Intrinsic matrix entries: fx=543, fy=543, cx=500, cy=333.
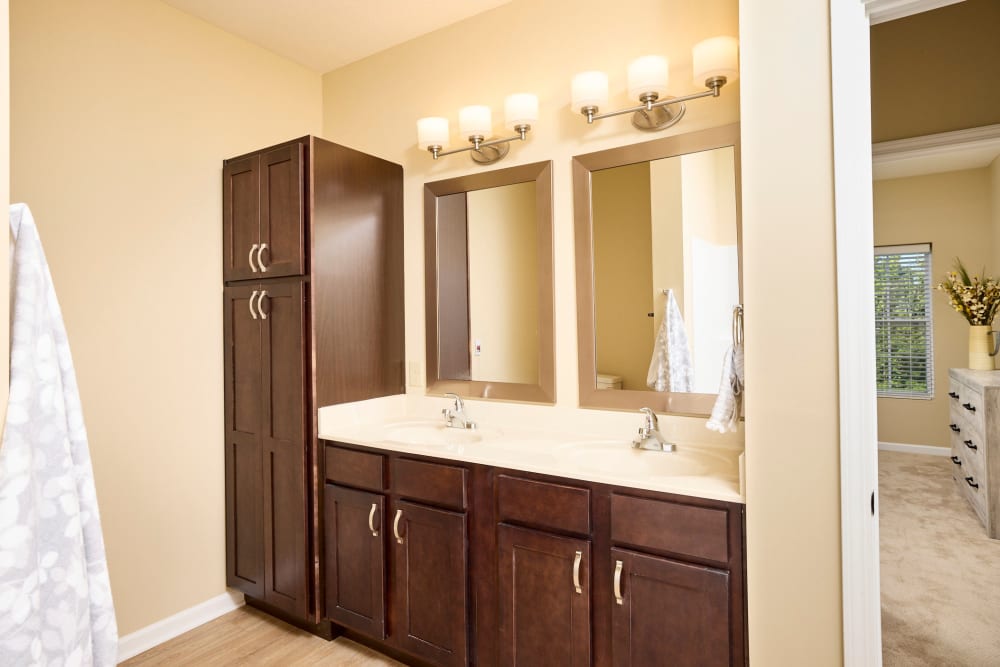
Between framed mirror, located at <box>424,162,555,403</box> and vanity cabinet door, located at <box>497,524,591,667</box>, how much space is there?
0.69 m

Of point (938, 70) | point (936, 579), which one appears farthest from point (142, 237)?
point (936, 579)

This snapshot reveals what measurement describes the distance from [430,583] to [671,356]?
48.3 inches

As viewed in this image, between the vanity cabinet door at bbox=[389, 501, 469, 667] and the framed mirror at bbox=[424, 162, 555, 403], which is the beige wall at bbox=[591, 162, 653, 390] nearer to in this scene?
the framed mirror at bbox=[424, 162, 555, 403]

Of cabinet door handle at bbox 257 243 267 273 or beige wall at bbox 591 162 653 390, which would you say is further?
cabinet door handle at bbox 257 243 267 273

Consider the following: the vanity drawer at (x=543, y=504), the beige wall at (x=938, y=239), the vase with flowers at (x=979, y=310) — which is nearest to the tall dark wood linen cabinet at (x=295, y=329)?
the vanity drawer at (x=543, y=504)

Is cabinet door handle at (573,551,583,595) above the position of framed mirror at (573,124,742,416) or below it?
below

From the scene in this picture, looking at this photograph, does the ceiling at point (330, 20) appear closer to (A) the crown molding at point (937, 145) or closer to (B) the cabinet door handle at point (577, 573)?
(A) the crown molding at point (937, 145)

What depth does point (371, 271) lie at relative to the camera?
257cm

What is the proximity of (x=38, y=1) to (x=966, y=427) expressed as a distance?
4965 millimetres

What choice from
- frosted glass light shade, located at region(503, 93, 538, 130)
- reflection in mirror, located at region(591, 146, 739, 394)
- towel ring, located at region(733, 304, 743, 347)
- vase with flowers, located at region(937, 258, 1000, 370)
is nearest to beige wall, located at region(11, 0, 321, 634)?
frosted glass light shade, located at region(503, 93, 538, 130)

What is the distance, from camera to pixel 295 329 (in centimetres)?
232

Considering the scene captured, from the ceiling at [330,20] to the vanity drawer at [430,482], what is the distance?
2.02m

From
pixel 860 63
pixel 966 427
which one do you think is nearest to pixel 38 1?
pixel 860 63

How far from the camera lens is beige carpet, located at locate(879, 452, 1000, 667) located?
82.0 inches
